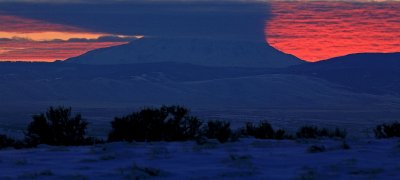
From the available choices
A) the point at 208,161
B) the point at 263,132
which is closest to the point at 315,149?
the point at 208,161

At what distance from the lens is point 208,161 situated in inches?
497

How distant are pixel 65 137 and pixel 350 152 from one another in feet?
30.7

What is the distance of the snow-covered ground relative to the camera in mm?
11070

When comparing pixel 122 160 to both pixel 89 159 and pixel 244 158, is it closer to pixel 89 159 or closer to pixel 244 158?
pixel 89 159

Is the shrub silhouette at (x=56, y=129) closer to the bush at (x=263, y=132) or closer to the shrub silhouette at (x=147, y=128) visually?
the shrub silhouette at (x=147, y=128)

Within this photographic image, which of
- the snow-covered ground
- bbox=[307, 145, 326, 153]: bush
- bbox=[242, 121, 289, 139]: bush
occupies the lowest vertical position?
the snow-covered ground

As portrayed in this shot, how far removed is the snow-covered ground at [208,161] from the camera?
1107cm

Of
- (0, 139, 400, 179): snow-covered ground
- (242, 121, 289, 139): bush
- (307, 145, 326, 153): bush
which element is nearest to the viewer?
(0, 139, 400, 179): snow-covered ground

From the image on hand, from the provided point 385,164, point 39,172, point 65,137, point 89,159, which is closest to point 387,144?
point 385,164

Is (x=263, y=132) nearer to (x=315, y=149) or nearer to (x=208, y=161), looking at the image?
(x=315, y=149)

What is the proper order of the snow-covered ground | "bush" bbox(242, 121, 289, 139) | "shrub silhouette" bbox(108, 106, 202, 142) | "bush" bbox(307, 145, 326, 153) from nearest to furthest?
the snow-covered ground → "bush" bbox(307, 145, 326, 153) → "shrub silhouette" bbox(108, 106, 202, 142) → "bush" bbox(242, 121, 289, 139)

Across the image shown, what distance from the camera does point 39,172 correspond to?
37.1 feet

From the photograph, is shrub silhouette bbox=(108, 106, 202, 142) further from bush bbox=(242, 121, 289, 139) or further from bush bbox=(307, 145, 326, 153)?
bush bbox=(307, 145, 326, 153)

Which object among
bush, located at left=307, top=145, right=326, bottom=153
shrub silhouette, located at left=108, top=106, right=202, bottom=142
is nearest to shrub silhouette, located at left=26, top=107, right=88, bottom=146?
shrub silhouette, located at left=108, top=106, right=202, bottom=142
